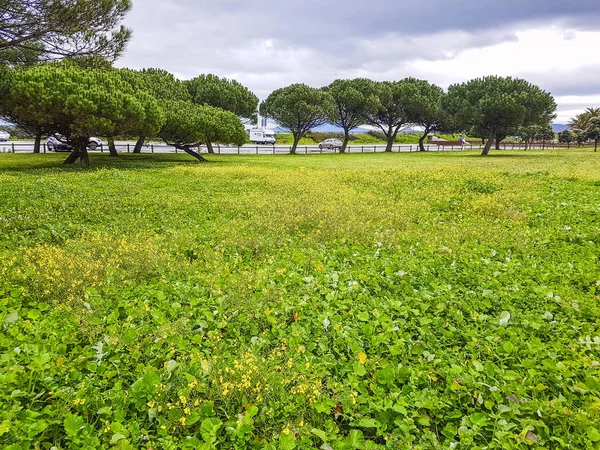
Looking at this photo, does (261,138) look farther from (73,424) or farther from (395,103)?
(73,424)

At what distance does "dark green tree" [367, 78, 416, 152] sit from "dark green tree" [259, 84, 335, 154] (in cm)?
788

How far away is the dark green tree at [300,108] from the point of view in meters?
41.5

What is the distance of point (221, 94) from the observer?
1449 inches

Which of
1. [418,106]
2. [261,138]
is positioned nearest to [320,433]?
[418,106]

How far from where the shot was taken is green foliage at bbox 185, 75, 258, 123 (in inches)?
1448

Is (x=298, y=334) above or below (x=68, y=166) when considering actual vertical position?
below

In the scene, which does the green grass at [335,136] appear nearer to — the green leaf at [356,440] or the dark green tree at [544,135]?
the dark green tree at [544,135]

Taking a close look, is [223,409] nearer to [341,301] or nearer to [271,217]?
[341,301]

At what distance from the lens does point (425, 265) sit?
630 centimetres

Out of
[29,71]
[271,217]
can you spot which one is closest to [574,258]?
[271,217]

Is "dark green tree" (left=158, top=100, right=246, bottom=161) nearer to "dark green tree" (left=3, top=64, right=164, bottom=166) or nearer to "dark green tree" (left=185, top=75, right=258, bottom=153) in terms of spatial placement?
"dark green tree" (left=3, top=64, right=164, bottom=166)

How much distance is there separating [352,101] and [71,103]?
112 ft

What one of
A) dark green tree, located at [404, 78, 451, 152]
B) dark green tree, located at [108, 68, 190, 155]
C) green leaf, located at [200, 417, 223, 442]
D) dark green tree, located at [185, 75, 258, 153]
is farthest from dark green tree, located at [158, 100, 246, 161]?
dark green tree, located at [404, 78, 451, 152]

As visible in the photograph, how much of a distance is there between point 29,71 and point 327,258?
61.9 feet
